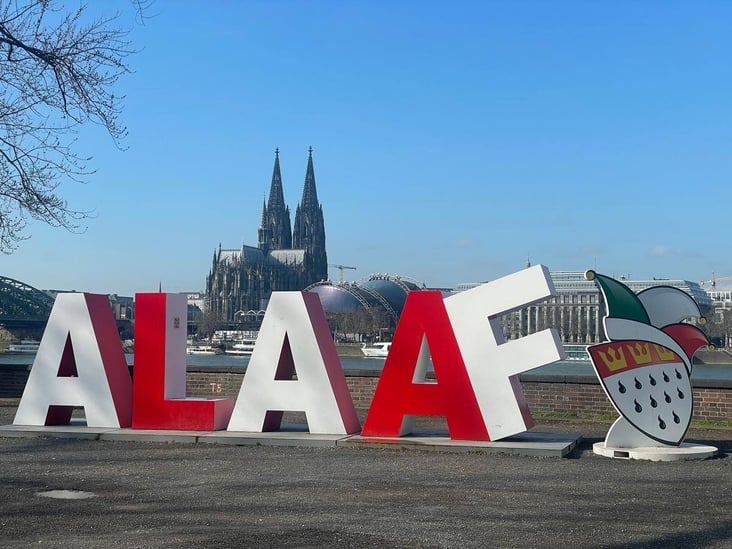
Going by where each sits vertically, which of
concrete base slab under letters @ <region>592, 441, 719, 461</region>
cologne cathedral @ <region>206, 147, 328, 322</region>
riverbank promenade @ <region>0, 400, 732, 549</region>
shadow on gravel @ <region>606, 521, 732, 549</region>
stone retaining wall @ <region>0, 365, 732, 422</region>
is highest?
cologne cathedral @ <region>206, 147, 328, 322</region>

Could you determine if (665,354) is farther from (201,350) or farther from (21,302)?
(21,302)

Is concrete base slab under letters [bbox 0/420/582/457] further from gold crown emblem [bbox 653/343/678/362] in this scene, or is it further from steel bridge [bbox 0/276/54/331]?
steel bridge [bbox 0/276/54/331]

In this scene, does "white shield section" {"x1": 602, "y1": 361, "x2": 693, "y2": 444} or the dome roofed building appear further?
the dome roofed building

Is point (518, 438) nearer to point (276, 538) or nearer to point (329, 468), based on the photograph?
point (329, 468)

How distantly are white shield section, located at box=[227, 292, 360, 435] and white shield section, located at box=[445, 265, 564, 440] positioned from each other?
7.32 ft

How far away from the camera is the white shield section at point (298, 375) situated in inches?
596

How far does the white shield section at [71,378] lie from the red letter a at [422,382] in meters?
4.64

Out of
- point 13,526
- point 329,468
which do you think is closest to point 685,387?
point 329,468

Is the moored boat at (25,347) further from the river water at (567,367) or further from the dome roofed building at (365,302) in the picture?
the dome roofed building at (365,302)

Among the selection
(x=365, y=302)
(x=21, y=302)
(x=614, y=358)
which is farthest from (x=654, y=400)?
(x=365, y=302)

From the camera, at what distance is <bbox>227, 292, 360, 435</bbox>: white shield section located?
15141 mm

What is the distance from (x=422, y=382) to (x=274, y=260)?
163m

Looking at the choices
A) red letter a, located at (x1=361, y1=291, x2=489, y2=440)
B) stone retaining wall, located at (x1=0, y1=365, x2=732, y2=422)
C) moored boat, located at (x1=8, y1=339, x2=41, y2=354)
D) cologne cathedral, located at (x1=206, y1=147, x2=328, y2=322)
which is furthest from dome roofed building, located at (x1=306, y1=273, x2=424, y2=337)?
red letter a, located at (x1=361, y1=291, x2=489, y2=440)

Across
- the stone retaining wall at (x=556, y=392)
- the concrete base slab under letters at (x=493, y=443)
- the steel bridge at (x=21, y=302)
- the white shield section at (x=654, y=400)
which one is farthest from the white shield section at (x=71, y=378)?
the steel bridge at (x=21, y=302)
